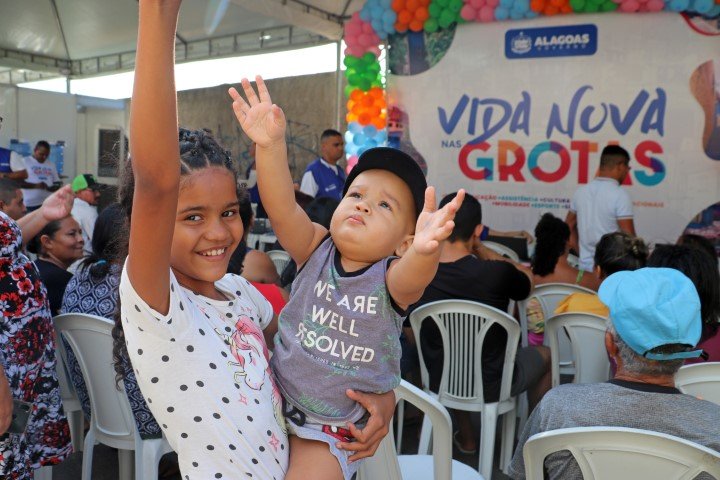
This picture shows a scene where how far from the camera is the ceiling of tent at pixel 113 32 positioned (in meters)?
8.91

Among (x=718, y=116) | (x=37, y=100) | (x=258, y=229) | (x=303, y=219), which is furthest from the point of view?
(x=37, y=100)

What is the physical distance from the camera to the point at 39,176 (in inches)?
424

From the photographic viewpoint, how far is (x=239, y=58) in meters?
11.3

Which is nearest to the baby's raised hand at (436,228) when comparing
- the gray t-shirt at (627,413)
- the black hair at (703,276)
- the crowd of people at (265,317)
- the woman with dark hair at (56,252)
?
the crowd of people at (265,317)

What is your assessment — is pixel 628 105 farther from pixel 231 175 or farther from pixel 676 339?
pixel 231 175

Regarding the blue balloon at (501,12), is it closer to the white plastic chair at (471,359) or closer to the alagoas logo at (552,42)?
the alagoas logo at (552,42)

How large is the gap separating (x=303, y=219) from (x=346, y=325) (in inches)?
11.3

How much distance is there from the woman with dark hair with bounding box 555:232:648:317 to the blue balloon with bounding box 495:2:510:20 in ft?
14.3

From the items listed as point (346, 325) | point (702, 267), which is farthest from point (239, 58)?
point (346, 325)

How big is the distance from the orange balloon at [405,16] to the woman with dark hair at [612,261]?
4747 millimetres

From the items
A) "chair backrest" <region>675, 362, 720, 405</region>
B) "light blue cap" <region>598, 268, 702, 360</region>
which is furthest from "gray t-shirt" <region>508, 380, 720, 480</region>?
"chair backrest" <region>675, 362, 720, 405</region>

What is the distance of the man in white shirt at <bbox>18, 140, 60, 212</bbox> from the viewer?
10.0 meters

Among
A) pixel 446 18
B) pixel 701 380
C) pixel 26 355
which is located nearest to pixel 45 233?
pixel 26 355

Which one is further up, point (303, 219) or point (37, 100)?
point (37, 100)
